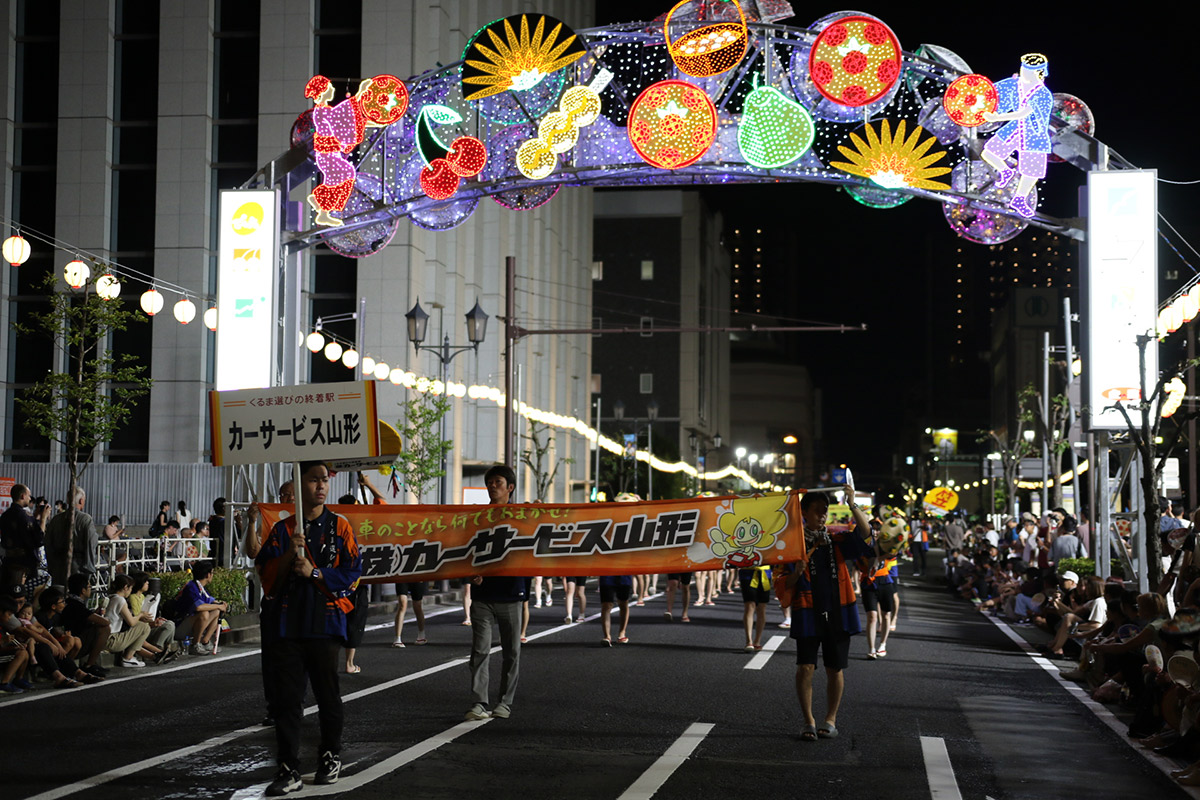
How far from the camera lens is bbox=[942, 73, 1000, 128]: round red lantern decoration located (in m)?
18.6

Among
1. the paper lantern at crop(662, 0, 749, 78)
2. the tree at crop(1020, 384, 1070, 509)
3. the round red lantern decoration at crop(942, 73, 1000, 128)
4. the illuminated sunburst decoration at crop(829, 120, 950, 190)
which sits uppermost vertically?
the paper lantern at crop(662, 0, 749, 78)

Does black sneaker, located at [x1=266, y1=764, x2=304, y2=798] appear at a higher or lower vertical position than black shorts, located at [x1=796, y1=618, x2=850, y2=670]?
lower

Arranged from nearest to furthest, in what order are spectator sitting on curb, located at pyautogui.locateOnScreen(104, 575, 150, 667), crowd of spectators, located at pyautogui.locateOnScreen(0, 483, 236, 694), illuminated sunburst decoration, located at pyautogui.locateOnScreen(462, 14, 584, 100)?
1. crowd of spectators, located at pyautogui.locateOnScreen(0, 483, 236, 694)
2. spectator sitting on curb, located at pyautogui.locateOnScreen(104, 575, 150, 667)
3. illuminated sunburst decoration, located at pyautogui.locateOnScreen(462, 14, 584, 100)

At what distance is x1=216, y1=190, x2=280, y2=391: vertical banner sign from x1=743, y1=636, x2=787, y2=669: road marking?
8.16 meters

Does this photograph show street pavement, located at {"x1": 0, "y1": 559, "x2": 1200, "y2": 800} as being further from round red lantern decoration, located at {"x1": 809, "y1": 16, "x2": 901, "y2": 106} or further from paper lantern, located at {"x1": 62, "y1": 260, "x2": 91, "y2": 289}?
paper lantern, located at {"x1": 62, "y1": 260, "x2": 91, "y2": 289}

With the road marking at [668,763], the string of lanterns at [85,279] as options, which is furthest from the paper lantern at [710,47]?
the road marking at [668,763]

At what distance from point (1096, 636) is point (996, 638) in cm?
581

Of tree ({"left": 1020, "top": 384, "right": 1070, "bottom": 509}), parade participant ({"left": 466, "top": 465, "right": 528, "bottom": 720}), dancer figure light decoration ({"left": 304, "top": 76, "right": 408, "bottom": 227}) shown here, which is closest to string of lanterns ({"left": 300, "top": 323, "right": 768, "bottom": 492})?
tree ({"left": 1020, "top": 384, "right": 1070, "bottom": 509})

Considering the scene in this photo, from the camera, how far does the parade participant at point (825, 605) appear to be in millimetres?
9914

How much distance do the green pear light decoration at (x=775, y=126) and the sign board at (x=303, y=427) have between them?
1126 cm

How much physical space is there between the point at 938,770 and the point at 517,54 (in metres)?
13.5

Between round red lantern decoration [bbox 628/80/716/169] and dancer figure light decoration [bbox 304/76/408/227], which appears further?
dancer figure light decoration [bbox 304/76/408/227]

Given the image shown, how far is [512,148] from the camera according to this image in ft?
64.3

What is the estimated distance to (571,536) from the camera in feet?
41.2
